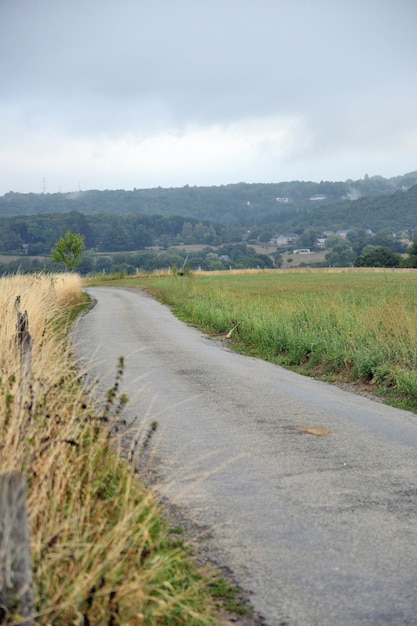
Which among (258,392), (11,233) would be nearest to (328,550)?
(258,392)

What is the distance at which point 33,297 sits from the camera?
17.9 metres

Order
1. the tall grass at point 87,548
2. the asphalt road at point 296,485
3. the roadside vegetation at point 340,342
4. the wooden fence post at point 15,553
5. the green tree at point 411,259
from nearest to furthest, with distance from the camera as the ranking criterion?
the wooden fence post at point 15,553
the tall grass at point 87,548
the asphalt road at point 296,485
the roadside vegetation at point 340,342
the green tree at point 411,259

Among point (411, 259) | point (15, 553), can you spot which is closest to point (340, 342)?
point (15, 553)

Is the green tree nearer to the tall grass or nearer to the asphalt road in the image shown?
the asphalt road

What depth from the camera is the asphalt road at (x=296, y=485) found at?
18.0 ft

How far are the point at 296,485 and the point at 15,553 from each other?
15.0 feet

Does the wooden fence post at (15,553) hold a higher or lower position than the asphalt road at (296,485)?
higher

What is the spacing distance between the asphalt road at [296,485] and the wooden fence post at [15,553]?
185cm

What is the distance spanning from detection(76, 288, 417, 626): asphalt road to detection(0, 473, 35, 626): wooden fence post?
73.0 inches

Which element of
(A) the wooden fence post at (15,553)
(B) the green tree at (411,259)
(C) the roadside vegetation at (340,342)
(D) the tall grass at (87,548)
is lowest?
(B) the green tree at (411,259)

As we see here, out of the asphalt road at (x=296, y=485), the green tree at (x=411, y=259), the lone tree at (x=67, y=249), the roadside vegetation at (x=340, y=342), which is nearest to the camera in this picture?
the asphalt road at (x=296, y=485)

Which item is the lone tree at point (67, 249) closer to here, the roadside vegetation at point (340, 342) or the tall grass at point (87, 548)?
the roadside vegetation at point (340, 342)

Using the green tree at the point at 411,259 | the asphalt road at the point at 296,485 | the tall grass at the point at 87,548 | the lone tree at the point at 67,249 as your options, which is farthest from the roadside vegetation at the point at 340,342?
the green tree at the point at 411,259

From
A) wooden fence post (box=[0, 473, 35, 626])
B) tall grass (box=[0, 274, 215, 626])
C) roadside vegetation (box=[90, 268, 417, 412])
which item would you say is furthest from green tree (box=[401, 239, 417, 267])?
wooden fence post (box=[0, 473, 35, 626])
